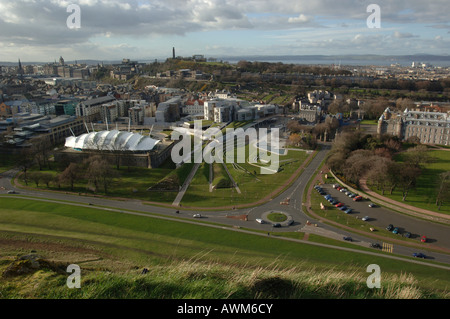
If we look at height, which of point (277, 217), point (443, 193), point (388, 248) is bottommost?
point (388, 248)

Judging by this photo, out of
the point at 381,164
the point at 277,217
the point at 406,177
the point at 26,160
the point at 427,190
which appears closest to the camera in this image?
the point at 277,217

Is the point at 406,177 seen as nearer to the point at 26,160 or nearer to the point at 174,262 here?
the point at 174,262

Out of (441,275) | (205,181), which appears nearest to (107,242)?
(205,181)

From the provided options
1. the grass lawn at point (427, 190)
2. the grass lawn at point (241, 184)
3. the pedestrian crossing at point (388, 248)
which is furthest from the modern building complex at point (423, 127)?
the pedestrian crossing at point (388, 248)

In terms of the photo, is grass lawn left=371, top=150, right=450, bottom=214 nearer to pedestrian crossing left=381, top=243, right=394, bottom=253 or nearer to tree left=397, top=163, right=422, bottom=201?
tree left=397, top=163, right=422, bottom=201

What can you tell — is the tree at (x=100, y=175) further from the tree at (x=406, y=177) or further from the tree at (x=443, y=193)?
the tree at (x=443, y=193)

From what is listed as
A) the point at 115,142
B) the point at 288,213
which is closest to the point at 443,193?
the point at 288,213
